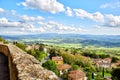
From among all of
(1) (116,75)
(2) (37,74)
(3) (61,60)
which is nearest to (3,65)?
(2) (37,74)

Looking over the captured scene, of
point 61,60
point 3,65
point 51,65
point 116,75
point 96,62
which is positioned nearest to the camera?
point 3,65

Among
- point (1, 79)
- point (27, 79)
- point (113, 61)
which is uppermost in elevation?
point (27, 79)

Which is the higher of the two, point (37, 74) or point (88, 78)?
point (37, 74)

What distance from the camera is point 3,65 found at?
30.6 feet

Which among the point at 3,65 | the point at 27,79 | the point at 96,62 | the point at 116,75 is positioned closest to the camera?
the point at 27,79

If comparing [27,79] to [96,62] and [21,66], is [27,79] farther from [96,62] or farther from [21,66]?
[96,62]

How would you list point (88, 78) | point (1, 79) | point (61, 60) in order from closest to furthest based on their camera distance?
1. point (1, 79)
2. point (88, 78)
3. point (61, 60)

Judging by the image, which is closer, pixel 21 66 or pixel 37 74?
pixel 37 74

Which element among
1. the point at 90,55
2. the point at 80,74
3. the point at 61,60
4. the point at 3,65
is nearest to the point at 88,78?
the point at 80,74

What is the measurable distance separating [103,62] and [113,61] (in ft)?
Answer: 20.9

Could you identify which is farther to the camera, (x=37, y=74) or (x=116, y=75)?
(x=116, y=75)

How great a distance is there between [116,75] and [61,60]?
37.1m

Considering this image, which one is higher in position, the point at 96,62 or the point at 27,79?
the point at 27,79

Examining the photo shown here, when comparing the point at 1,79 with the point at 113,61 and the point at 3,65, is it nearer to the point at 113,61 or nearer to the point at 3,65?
the point at 3,65
